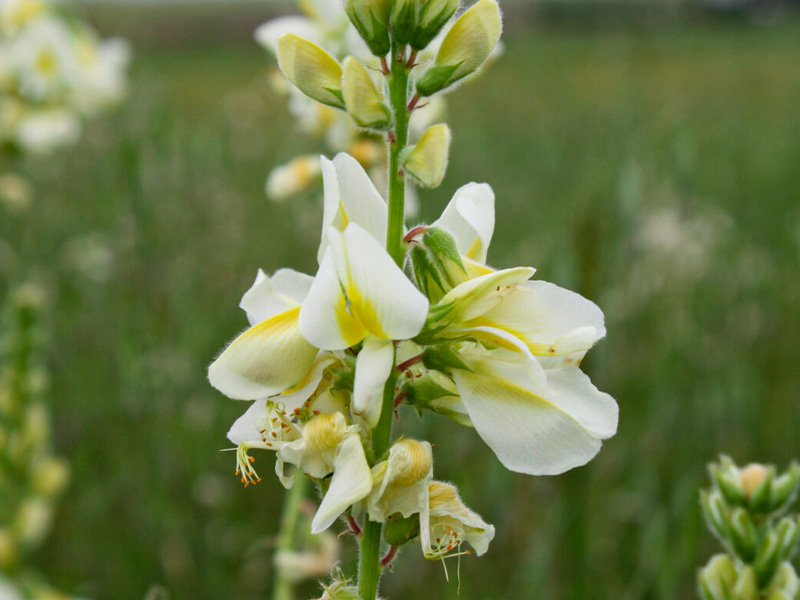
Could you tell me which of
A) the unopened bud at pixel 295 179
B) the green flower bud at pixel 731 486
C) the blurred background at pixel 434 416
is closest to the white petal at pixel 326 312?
the green flower bud at pixel 731 486

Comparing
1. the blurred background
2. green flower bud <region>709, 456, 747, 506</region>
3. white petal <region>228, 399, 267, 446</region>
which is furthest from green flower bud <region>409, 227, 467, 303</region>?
the blurred background

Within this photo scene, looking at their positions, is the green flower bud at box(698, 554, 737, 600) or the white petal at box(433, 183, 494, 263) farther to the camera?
the green flower bud at box(698, 554, 737, 600)

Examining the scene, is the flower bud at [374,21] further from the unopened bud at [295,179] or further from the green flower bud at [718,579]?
the unopened bud at [295,179]

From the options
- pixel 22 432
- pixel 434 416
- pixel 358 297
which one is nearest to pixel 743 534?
pixel 358 297

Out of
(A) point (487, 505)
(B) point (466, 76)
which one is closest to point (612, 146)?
(A) point (487, 505)

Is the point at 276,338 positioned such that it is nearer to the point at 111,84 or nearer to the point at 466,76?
the point at 466,76

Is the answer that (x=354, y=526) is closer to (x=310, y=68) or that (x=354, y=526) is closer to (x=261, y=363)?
(x=261, y=363)

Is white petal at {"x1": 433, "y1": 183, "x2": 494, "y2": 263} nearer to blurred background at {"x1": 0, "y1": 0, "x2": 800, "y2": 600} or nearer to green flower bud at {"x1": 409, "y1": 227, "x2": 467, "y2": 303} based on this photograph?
green flower bud at {"x1": 409, "y1": 227, "x2": 467, "y2": 303}

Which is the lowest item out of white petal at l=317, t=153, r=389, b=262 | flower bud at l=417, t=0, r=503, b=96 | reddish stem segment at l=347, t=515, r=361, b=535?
reddish stem segment at l=347, t=515, r=361, b=535
